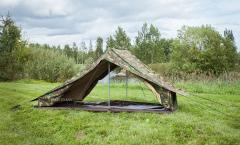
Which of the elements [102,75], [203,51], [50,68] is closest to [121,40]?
[203,51]

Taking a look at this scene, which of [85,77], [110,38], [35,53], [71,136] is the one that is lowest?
[71,136]

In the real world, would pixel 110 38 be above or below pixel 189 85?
above

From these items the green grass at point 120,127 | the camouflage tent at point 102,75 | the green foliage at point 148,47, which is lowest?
the green grass at point 120,127

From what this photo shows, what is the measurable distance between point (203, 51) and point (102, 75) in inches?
1190

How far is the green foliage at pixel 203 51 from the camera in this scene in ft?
134

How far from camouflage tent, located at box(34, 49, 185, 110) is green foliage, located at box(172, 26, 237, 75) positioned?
95.1 ft

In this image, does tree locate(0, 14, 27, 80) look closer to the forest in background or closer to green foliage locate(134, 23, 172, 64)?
the forest in background

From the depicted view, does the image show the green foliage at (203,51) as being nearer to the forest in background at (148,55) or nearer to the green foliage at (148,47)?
the forest in background at (148,55)

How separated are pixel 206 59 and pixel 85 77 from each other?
102ft

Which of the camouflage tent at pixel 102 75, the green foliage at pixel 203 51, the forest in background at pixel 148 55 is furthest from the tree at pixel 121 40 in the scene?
the camouflage tent at pixel 102 75

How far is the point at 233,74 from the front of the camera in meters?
20.8

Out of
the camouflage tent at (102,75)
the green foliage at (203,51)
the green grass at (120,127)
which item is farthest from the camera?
the green foliage at (203,51)

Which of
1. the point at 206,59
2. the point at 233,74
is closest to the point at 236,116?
the point at 233,74

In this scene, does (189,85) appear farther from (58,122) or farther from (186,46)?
(186,46)
